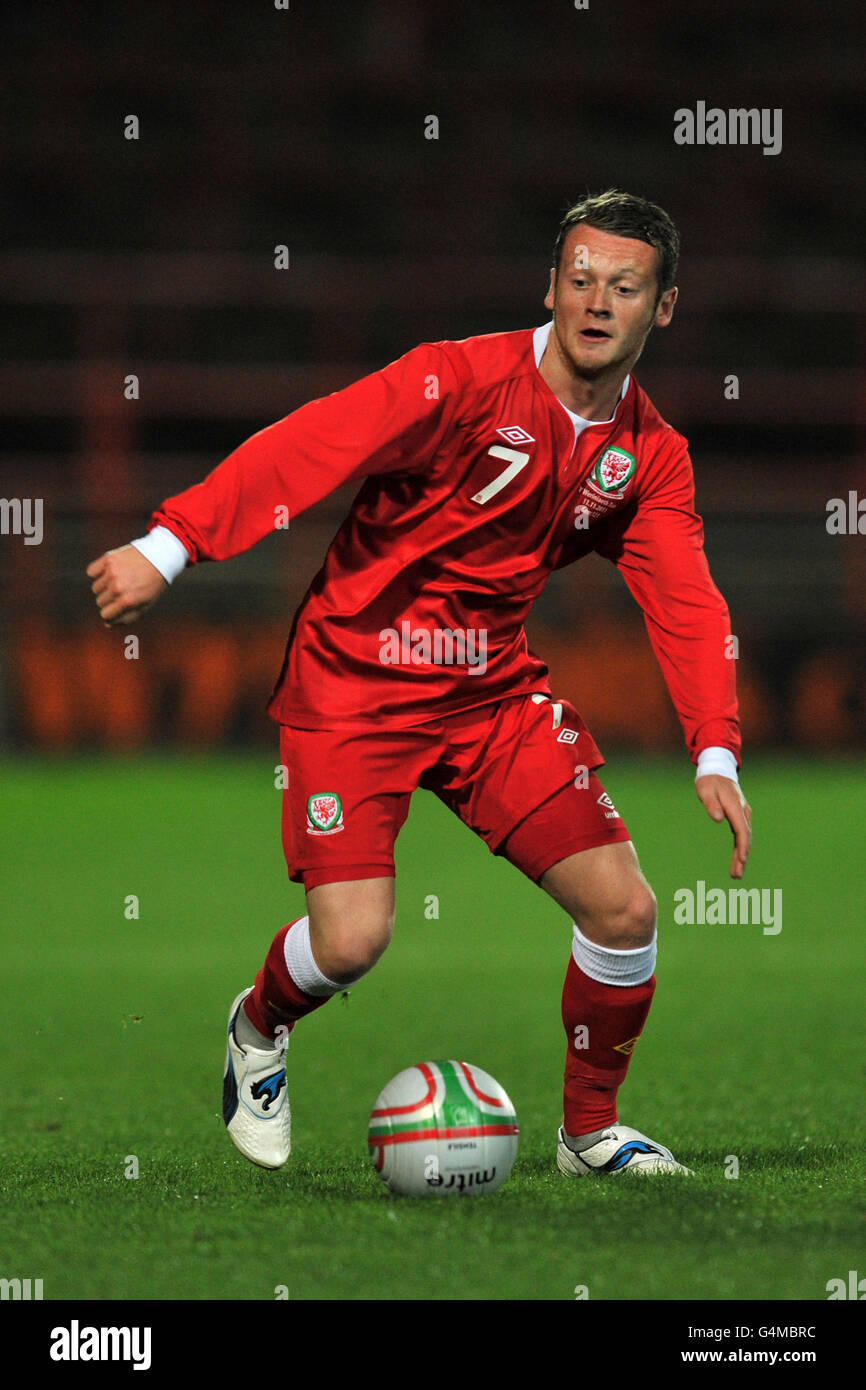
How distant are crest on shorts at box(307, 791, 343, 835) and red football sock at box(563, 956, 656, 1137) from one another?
58 centimetres

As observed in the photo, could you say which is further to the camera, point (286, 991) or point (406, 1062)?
point (406, 1062)

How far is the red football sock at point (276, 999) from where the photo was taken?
4023 mm

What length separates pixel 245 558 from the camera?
14039 mm

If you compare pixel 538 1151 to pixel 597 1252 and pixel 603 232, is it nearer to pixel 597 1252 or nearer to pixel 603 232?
pixel 597 1252

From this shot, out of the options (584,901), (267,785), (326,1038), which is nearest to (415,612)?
(584,901)

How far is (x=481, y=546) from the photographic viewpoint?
13.0 ft

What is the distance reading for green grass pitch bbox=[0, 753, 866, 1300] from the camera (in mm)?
3059

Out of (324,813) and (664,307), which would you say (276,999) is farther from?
(664,307)

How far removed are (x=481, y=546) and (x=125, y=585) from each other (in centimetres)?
94

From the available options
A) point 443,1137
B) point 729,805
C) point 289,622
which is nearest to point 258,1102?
point 443,1137

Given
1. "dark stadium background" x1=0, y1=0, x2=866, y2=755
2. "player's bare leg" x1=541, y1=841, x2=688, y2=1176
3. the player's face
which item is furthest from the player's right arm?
"dark stadium background" x1=0, y1=0, x2=866, y2=755

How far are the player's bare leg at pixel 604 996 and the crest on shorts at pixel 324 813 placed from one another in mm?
444

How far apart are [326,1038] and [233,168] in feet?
45.9
